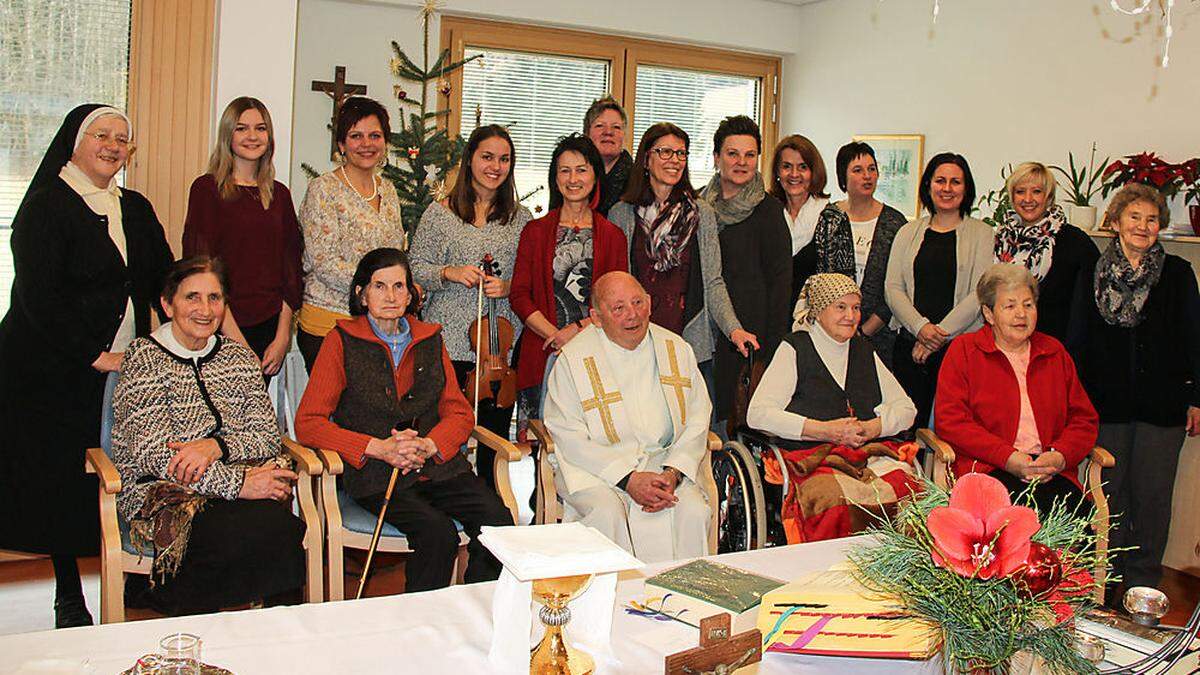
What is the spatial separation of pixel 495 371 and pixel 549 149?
388 centimetres

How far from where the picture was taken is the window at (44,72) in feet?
13.5

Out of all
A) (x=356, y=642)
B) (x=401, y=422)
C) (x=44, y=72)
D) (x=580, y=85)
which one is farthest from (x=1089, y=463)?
(x=580, y=85)

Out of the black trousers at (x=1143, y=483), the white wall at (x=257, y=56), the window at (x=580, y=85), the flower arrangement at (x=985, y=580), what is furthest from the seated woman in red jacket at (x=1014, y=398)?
the window at (x=580, y=85)

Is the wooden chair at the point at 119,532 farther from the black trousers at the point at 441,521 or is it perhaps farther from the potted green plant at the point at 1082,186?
the potted green plant at the point at 1082,186

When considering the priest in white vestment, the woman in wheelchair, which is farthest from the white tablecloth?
the priest in white vestment

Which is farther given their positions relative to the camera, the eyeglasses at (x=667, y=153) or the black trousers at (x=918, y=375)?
the black trousers at (x=918, y=375)

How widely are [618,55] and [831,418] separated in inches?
175

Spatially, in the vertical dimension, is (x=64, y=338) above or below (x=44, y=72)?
below

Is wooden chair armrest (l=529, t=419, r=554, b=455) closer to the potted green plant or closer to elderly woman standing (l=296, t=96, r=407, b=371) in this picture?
elderly woman standing (l=296, t=96, r=407, b=371)

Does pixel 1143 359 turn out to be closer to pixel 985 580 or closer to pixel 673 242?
pixel 673 242

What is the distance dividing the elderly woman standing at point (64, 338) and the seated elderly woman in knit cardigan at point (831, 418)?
221 cm

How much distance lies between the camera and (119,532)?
9.75ft

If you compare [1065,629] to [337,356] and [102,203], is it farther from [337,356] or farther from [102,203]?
[102,203]

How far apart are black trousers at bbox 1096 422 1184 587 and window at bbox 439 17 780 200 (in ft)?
13.5
